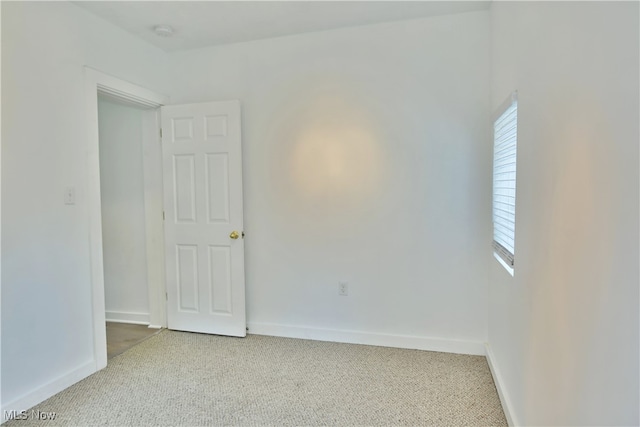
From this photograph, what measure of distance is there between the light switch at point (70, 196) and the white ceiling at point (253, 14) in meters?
1.23

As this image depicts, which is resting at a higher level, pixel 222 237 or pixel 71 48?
pixel 71 48

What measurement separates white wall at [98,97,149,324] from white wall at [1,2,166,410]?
0.99m

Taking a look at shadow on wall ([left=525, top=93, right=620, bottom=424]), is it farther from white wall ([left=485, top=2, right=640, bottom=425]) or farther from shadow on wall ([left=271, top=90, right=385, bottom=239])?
shadow on wall ([left=271, top=90, right=385, bottom=239])

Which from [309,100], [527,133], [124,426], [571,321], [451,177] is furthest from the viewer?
[309,100]

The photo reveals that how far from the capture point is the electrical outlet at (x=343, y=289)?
3021 mm

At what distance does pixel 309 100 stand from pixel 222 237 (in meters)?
1.38

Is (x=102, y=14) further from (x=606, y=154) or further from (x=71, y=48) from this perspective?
(x=606, y=154)

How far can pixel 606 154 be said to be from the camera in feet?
2.91

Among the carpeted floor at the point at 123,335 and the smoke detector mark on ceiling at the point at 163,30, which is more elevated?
the smoke detector mark on ceiling at the point at 163,30

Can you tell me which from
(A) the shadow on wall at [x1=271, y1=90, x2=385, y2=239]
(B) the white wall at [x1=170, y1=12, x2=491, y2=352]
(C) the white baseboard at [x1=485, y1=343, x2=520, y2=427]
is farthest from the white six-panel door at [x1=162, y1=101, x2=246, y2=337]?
(C) the white baseboard at [x1=485, y1=343, x2=520, y2=427]

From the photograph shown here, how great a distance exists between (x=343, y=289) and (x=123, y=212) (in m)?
2.32

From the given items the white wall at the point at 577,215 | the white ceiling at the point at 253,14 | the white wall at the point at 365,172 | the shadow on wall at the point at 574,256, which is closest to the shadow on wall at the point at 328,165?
the white wall at the point at 365,172

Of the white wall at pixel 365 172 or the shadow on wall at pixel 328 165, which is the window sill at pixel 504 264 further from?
the shadow on wall at pixel 328 165

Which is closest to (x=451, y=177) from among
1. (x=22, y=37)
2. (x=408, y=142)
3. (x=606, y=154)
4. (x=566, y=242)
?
(x=408, y=142)
